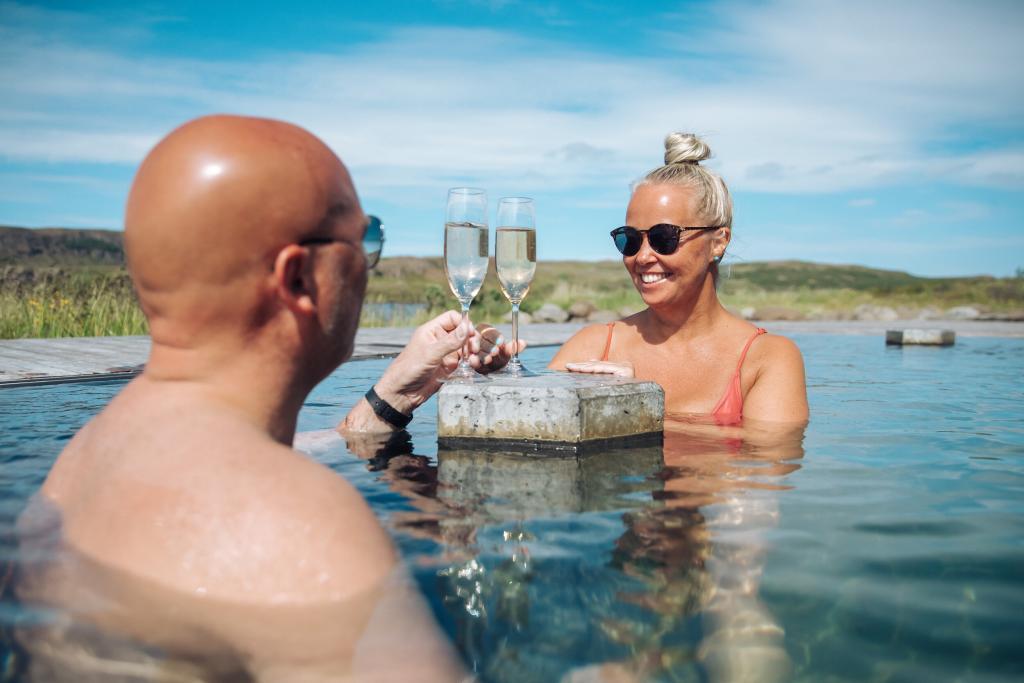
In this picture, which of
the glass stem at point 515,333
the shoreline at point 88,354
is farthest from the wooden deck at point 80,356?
the glass stem at point 515,333

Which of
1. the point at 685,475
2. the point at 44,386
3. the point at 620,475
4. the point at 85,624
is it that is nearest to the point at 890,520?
the point at 685,475

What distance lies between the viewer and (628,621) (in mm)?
1901

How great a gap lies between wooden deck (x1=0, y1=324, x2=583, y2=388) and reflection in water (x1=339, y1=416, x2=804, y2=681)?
189 centimetres

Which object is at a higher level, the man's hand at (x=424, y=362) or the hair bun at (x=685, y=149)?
the hair bun at (x=685, y=149)

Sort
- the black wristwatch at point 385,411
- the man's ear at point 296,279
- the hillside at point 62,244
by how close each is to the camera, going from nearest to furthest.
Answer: the man's ear at point 296,279
the black wristwatch at point 385,411
the hillside at point 62,244

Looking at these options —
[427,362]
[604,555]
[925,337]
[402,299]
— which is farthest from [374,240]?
[402,299]

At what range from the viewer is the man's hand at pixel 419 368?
12.2ft

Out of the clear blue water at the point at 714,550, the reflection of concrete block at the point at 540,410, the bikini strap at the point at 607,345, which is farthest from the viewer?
the bikini strap at the point at 607,345

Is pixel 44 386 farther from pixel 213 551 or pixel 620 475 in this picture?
pixel 213 551

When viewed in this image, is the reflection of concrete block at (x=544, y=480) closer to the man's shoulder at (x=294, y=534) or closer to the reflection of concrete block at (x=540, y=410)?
the reflection of concrete block at (x=540, y=410)

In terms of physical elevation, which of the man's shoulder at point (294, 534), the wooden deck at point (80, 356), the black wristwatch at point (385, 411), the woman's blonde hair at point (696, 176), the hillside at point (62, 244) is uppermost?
the hillside at point (62, 244)

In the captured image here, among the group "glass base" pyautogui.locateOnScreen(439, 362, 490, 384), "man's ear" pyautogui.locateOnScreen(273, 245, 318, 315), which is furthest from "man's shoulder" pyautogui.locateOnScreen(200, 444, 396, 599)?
"glass base" pyautogui.locateOnScreen(439, 362, 490, 384)

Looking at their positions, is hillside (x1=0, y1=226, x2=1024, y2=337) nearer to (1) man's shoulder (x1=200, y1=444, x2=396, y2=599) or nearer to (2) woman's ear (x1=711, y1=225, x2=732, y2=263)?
(2) woman's ear (x1=711, y1=225, x2=732, y2=263)

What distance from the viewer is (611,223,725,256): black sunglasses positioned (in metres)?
4.56
